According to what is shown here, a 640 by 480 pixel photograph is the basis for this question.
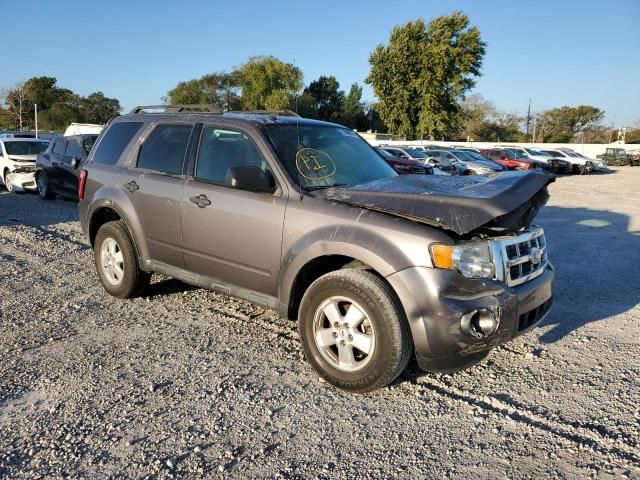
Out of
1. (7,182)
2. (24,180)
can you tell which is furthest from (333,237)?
(7,182)

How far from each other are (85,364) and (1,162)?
13.5 meters

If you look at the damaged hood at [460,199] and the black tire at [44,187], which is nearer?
the damaged hood at [460,199]

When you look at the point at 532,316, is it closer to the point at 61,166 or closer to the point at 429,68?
the point at 61,166

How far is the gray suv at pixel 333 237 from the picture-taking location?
3.18 meters

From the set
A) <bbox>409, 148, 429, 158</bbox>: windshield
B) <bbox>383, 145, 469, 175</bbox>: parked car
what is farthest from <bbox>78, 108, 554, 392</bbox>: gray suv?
<bbox>409, 148, 429, 158</bbox>: windshield

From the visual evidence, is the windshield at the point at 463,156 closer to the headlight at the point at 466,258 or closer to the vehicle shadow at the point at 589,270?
the vehicle shadow at the point at 589,270

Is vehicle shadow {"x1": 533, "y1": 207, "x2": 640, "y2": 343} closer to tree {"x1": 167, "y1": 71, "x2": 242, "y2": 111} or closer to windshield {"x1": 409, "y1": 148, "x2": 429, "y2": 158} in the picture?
windshield {"x1": 409, "y1": 148, "x2": 429, "y2": 158}

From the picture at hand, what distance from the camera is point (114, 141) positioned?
550 cm

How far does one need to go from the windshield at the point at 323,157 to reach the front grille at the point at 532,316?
1.65m

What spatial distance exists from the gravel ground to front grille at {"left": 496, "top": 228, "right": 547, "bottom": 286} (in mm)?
798

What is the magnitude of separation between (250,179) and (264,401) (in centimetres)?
158

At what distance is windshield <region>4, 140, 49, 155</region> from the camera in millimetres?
14828

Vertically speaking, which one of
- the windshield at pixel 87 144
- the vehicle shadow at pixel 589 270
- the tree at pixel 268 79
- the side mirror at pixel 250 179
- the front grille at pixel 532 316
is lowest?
the vehicle shadow at pixel 589 270

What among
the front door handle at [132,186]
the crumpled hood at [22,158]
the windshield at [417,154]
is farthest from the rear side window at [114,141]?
the windshield at [417,154]
